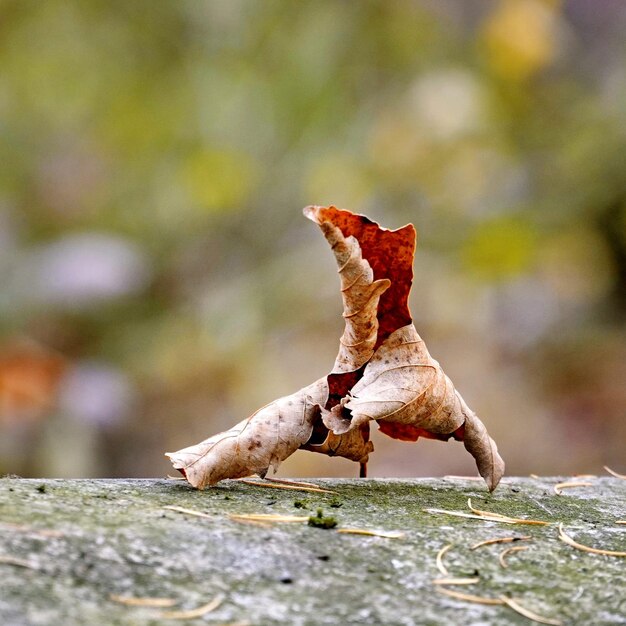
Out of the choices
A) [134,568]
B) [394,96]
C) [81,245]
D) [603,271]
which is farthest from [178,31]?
[134,568]

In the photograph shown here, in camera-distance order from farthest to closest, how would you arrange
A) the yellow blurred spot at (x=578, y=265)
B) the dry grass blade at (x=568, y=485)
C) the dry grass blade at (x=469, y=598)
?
the yellow blurred spot at (x=578, y=265) < the dry grass blade at (x=568, y=485) < the dry grass blade at (x=469, y=598)

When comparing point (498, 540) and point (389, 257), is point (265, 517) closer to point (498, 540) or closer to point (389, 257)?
point (498, 540)

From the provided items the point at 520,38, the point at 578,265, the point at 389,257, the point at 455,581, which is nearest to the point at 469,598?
the point at 455,581

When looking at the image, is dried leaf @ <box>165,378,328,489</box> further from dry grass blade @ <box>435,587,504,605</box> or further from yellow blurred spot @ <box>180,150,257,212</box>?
yellow blurred spot @ <box>180,150,257,212</box>

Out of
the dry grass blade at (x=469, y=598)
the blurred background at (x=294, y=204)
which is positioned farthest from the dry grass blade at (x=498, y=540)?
the blurred background at (x=294, y=204)

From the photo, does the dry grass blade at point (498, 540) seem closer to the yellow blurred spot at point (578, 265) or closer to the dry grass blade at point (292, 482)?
the dry grass blade at point (292, 482)
